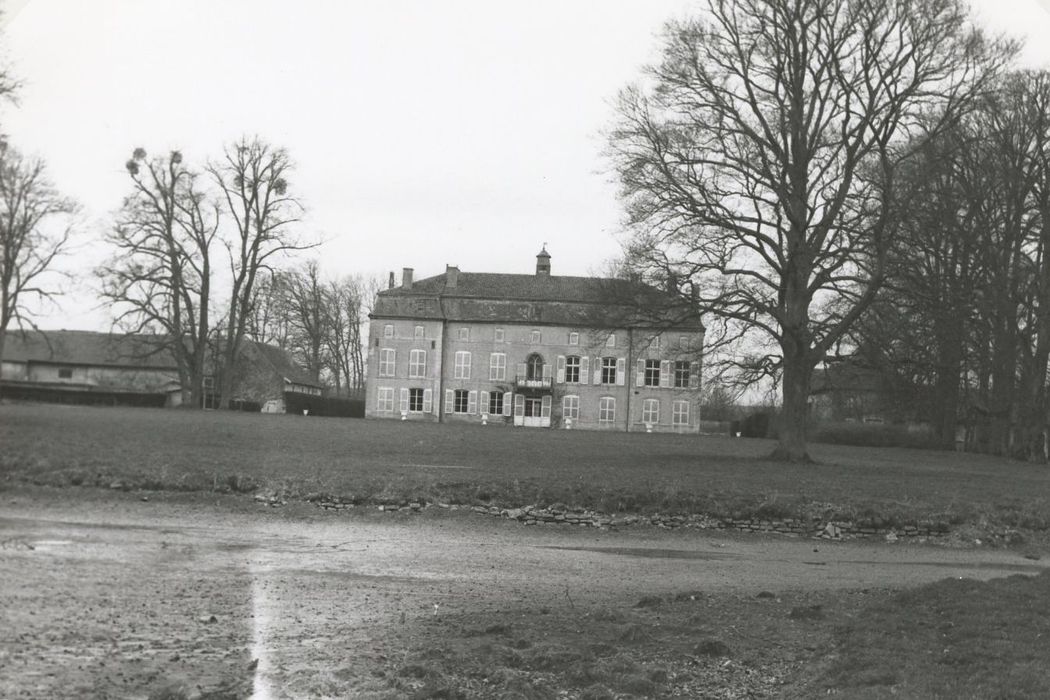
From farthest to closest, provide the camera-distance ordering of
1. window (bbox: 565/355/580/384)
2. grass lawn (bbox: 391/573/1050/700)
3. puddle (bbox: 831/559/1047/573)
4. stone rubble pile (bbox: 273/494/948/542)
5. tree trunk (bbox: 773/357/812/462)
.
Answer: window (bbox: 565/355/580/384) → tree trunk (bbox: 773/357/812/462) → stone rubble pile (bbox: 273/494/948/542) → puddle (bbox: 831/559/1047/573) → grass lawn (bbox: 391/573/1050/700)

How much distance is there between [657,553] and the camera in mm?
13695

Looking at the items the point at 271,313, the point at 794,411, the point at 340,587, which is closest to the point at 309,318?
the point at 271,313

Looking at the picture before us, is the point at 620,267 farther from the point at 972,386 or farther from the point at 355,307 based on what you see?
the point at 355,307

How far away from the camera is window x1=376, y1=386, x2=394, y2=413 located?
3044 inches

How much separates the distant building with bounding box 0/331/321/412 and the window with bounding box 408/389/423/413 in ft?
25.7

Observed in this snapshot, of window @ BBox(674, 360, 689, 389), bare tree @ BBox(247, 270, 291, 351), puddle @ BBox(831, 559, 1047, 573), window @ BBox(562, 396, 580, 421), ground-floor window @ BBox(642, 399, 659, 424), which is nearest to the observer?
puddle @ BBox(831, 559, 1047, 573)

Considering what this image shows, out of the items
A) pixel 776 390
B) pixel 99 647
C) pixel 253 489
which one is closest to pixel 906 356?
pixel 776 390

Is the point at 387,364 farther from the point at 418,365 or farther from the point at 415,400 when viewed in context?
the point at 415,400

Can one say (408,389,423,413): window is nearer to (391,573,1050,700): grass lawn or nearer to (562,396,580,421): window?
(562,396,580,421): window

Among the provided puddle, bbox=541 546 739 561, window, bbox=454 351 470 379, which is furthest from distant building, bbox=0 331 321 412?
puddle, bbox=541 546 739 561

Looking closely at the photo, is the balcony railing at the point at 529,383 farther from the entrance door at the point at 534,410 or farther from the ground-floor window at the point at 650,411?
the ground-floor window at the point at 650,411

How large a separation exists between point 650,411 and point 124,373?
4600 cm

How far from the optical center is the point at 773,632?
8.62 meters

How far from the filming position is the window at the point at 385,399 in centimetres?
7731
